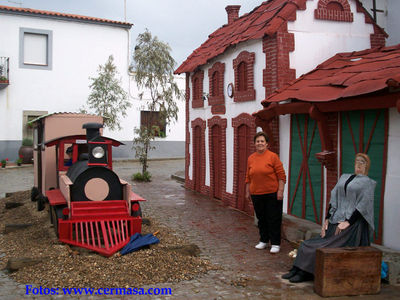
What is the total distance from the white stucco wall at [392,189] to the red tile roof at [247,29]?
12.5 feet

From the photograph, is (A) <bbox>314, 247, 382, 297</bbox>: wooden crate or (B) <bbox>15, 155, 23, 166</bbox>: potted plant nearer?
(A) <bbox>314, 247, 382, 297</bbox>: wooden crate

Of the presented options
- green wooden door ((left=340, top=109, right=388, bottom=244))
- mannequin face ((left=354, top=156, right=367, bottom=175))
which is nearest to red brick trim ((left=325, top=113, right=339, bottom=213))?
green wooden door ((left=340, top=109, right=388, bottom=244))

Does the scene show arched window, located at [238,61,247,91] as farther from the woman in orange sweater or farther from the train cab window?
the train cab window

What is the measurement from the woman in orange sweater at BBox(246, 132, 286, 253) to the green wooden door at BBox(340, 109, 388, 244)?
126cm

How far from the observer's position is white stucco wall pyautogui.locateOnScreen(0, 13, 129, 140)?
22906mm

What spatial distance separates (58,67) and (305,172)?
18897 millimetres

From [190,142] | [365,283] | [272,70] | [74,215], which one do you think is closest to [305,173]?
[272,70]

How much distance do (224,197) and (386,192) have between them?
5902mm

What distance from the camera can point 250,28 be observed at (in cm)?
1104

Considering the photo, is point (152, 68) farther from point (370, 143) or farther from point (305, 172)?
point (370, 143)

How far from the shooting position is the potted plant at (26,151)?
2266 cm

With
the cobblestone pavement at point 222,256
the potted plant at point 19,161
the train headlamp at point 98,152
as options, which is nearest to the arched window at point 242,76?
the cobblestone pavement at point 222,256

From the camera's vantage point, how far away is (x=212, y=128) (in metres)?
13.2

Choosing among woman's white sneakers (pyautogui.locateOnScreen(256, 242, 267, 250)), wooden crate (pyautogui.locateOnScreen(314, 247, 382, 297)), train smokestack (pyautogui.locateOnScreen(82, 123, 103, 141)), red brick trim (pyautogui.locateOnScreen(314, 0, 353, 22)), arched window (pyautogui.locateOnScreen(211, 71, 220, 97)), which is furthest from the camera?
arched window (pyautogui.locateOnScreen(211, 71, 220, 97))
